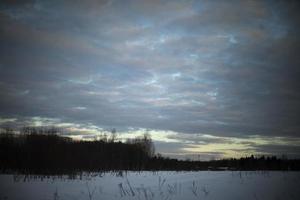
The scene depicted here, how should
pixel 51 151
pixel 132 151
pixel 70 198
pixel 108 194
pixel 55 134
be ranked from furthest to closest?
pixel 132 151
pixel 55 134
pixel 51 151
pixel 108 194
pixel 70 198

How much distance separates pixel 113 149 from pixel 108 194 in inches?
2349

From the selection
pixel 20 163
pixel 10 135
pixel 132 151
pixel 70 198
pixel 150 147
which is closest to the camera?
pixel 70 198

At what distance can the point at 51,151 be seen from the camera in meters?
37.8

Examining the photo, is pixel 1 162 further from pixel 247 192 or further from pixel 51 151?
pixel 247 192

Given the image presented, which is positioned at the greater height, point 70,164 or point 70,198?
point 70,198

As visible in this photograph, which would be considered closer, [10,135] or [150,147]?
[10,135]

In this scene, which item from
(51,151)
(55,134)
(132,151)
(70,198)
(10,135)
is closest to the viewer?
(70,198)

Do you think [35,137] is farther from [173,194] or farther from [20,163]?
[173,194]

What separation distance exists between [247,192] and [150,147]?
80.0 metres

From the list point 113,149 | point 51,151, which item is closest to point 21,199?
point 51,151

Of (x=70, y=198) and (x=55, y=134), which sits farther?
(x=55, y=134)

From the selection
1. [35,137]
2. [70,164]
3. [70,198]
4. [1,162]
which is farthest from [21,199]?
[35,137]

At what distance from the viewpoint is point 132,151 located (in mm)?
76125

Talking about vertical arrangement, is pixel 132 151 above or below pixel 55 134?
below
